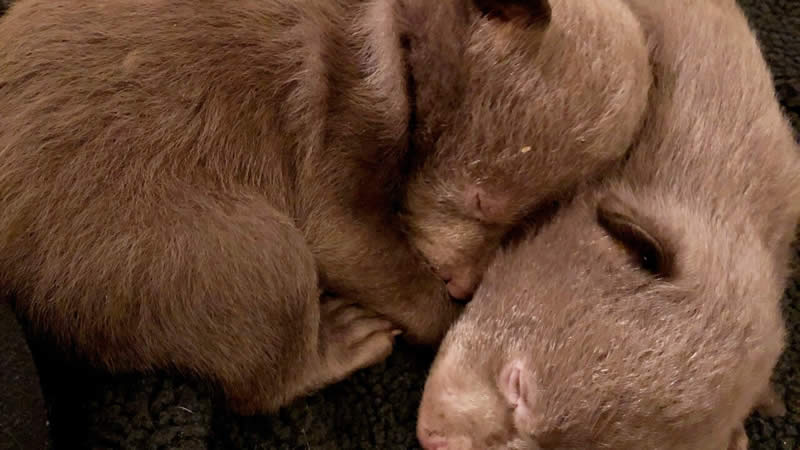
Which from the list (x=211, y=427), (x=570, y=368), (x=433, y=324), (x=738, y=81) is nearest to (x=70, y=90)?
(x=211, y=427)

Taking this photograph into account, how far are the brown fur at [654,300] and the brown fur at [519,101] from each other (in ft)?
0.32

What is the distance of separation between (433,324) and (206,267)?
0.60 meters

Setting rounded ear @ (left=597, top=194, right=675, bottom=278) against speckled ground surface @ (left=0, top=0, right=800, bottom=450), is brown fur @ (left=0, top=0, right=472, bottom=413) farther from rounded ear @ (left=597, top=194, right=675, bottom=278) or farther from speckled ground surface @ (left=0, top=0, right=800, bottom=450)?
rounded ear @ (left=597, top=194, right=675, bottom=278)

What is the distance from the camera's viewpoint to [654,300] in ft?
5.35

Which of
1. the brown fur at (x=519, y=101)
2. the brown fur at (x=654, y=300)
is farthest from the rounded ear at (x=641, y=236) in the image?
the brown fur at (x=519, y=101)

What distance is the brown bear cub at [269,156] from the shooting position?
1.63 metres

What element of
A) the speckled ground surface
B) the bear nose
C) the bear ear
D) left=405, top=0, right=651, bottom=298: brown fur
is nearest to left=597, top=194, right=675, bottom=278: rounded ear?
left=405, top=0, right=651, bottom=298: brown fur

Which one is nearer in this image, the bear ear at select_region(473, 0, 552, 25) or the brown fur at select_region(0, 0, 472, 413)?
the brown fur at select_region(0, 0, 472, 413)

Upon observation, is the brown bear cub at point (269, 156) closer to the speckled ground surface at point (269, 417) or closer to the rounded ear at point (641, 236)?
the speckled ground surface at point (269, 417)

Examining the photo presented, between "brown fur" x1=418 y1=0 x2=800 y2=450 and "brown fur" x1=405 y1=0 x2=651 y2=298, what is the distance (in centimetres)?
10

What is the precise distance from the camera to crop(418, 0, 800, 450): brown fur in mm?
1581

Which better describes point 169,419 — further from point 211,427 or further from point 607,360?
point 607,360

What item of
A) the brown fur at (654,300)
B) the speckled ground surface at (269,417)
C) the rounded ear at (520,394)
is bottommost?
the speckled ground surface at (269,417)

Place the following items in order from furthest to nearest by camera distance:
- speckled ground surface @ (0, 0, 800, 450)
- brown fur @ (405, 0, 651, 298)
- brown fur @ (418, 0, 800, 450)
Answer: brown fur @ (405, 0, 651, 298) → speckled ground surface @ (0, 0, 800, 450) → brown fur @ (418, 0, 800, 450)
